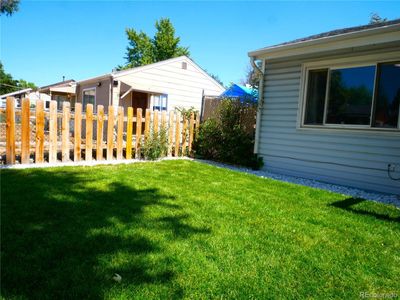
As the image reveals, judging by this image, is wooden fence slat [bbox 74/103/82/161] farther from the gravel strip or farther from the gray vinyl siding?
the gray vinyl siding

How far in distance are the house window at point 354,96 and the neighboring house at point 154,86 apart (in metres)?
8.27

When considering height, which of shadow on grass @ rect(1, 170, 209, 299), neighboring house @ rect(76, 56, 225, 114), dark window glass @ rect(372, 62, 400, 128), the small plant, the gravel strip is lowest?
the gravel strip

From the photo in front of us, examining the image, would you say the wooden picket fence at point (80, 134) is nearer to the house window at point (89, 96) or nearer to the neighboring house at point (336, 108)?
the neighboring house at point (336, 108)

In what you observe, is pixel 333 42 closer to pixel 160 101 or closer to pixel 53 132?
pixel 53 132

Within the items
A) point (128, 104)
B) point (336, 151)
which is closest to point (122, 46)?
point (128, 104)

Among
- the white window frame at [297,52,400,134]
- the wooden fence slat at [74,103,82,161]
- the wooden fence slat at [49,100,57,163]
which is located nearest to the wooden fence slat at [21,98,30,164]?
the wooden fence slat at [49,100,57,163]

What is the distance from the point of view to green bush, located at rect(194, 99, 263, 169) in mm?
8266

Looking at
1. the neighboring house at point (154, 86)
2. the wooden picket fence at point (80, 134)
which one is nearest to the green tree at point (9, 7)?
the neighboring house at point (154, 86)

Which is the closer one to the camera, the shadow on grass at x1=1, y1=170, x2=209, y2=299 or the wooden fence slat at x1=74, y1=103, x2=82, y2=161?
the shadow on grass at x1=1, y1=170, x2=209, y2=299

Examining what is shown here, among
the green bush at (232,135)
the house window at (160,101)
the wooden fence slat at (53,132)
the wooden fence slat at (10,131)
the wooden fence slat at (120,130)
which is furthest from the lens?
the house window at (160,101)

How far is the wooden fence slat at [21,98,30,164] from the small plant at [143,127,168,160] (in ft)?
9.26

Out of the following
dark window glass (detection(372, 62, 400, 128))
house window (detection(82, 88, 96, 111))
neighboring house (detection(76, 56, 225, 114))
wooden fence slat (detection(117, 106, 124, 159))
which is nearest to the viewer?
dark window glass (detection(372, 62, 400, 128))

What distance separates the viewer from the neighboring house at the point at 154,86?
13.7m

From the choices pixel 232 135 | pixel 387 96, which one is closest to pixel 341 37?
pixel 387 96
